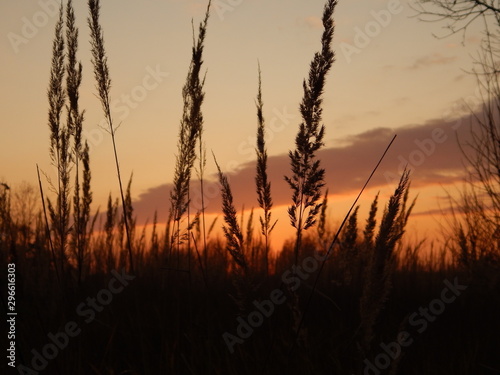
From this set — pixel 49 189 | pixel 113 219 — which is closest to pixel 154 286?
pixel 113 219

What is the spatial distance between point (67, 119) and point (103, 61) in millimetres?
615

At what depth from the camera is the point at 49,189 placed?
4.45 meters

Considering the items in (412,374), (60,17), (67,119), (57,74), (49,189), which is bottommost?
(412,374)

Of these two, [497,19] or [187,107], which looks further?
[497,19]

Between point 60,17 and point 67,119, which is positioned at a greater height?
point 60,17

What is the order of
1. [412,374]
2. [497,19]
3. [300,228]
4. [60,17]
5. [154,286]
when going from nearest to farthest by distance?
[300,228], [412,374], [60,17], [154,286], [497,19]

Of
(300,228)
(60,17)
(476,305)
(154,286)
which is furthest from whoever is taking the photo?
(154,286)

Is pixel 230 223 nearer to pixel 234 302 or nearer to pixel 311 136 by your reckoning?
pixel 311 136

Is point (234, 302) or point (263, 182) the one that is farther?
point (234, 302)

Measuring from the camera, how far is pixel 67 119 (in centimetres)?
448

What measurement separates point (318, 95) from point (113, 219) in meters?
4.39

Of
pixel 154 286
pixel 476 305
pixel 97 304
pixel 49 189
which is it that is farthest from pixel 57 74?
pixel 476 305

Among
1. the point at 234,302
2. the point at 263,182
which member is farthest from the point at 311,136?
the point at 234,302

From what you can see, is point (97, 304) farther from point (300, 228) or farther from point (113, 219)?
point (300, 228)
